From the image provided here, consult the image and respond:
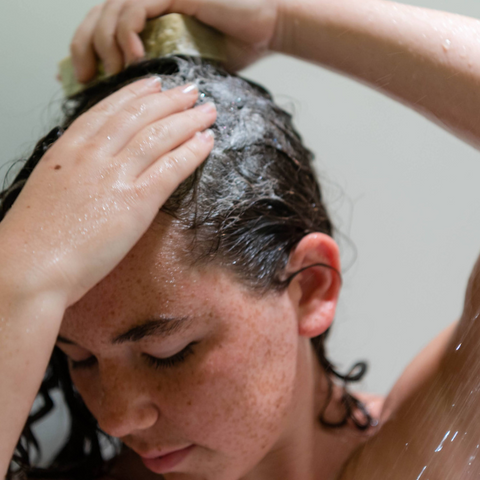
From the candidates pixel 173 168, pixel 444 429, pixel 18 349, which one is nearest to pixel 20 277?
pixel 18 349

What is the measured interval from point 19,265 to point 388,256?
70 cm

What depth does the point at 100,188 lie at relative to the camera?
0.57 m

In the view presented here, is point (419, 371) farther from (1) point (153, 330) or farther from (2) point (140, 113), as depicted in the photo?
(2) point (140, 113)

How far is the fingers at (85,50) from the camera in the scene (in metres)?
0.80

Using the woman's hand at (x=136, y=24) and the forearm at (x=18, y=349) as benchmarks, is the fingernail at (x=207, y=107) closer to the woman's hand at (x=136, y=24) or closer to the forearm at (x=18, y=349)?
the woman's hand at (x=136, y=24)

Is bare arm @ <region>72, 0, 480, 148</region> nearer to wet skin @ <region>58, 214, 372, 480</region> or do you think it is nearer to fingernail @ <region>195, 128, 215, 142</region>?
fingernail @ <region>195, 128, 215, 142</region>

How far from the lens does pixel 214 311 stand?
65 cm

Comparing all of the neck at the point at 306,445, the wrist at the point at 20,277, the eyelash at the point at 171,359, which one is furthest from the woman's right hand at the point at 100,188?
the neck at the point at 306,445

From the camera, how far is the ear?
2.45 ft

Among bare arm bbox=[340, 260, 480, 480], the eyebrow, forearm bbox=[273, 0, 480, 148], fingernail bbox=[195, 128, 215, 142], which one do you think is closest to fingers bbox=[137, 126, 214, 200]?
fingernail bbox=[195, 128, 215, 142]

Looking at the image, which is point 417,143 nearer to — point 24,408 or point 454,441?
point 454,441

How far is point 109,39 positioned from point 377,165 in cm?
50

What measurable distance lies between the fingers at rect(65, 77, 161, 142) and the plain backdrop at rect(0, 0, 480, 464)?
24cm

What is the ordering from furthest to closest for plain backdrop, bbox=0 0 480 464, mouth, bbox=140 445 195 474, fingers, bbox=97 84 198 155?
1. plain backdrop, bbox=0 0 480 464
2. mouth, bbox=140 445 195 474
3. fingers, bbox=97 84 198 155
